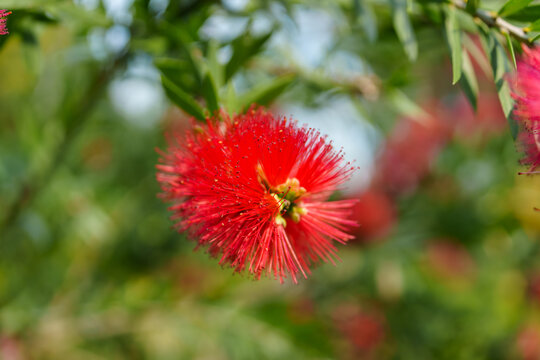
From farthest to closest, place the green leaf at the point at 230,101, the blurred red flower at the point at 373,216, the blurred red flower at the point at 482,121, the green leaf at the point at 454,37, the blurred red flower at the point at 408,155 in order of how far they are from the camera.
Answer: the blurred red flower at the point at 408,155
the blurred red flower at the point at 482,121
the blurred red flower at the point at 373,216
the green leaf at the point at 230,101
the green leaf at the point at 454,37

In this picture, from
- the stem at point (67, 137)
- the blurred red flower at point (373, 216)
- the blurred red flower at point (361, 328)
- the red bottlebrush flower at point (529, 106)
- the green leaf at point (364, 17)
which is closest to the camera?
the red bottlebrush flower at point (529, 106)

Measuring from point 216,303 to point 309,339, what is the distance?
474 millimetres

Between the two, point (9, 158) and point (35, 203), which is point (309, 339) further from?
point (9, 158)

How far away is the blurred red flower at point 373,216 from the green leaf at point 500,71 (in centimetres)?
165

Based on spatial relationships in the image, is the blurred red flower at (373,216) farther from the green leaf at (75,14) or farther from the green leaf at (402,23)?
the green leaf at (75,14)

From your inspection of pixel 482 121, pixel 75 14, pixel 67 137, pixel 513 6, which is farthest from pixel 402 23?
pixel 482 121

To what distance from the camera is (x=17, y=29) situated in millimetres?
998

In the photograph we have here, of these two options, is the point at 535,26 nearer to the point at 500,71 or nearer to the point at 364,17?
the point at 500,71

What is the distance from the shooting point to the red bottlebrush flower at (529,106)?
0.75 metres

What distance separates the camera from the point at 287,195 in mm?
903

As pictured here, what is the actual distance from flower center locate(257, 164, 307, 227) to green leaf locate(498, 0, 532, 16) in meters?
0.55

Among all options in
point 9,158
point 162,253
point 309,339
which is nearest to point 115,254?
point 162,253

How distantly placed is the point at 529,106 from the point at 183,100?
0.64m

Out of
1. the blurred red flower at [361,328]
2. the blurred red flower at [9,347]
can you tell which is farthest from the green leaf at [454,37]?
the blurred red flower at [361,328]
